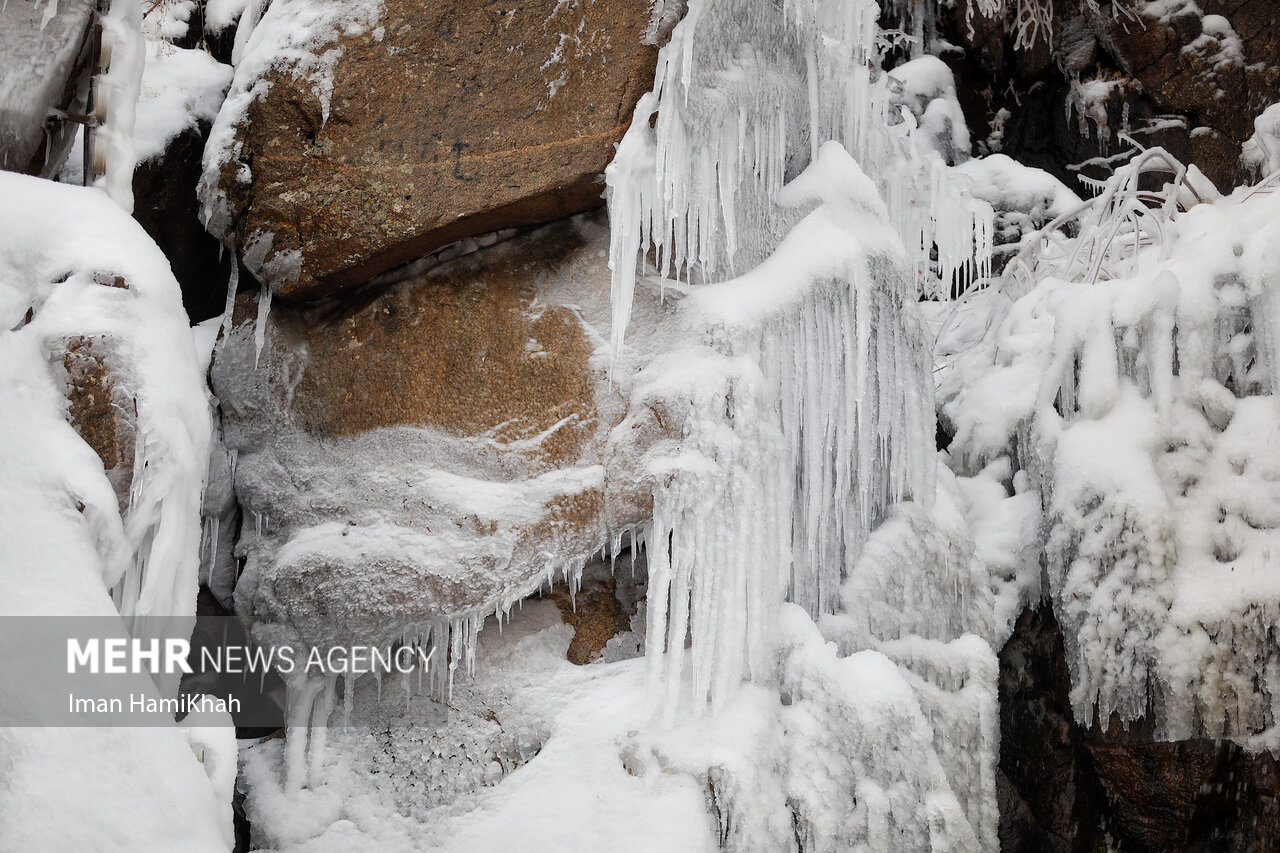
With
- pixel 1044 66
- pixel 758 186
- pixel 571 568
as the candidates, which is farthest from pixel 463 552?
pixel 1044 66

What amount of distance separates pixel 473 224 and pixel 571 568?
1.24 m

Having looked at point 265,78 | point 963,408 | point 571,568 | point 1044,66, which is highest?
point 1044,66

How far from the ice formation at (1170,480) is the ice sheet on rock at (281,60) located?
3.04 m

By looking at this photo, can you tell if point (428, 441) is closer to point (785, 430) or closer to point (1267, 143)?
point (785, 430)

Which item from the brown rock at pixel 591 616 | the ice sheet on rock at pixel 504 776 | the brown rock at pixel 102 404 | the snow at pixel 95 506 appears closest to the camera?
the snow at pixel 95 506

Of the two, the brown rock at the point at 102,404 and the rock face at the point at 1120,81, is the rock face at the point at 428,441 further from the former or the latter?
the rock face at the point at 1120,81

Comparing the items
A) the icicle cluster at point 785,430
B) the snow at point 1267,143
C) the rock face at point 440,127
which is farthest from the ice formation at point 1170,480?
the rock face at point 440,127

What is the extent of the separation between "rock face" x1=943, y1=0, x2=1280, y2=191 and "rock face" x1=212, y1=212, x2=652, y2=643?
587 centimetres

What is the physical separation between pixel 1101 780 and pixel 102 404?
3662 mm

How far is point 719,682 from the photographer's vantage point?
2.90m

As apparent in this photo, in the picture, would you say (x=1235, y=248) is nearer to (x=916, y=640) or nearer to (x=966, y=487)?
(x=966, y=487)

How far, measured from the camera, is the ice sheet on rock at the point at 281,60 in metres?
3.29

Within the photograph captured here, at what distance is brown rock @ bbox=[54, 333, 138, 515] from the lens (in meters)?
2.50

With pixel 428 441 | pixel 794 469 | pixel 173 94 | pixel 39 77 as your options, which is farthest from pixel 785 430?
pixel 173 94
